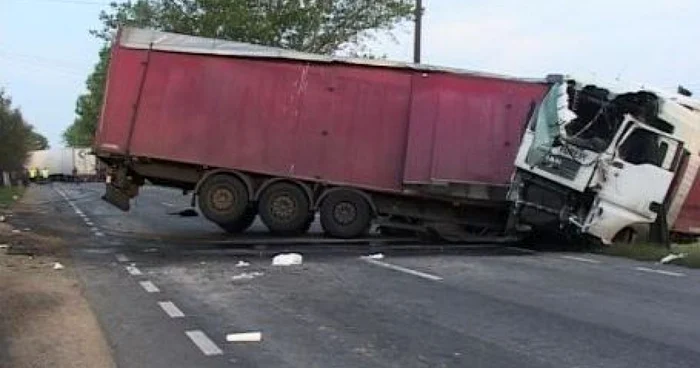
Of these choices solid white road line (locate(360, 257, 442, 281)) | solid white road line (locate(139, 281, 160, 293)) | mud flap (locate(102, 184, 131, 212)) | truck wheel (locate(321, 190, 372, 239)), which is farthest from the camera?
mud flap (locate(102, 184, 131, 212))

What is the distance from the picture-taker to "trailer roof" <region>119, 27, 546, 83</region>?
18266mm

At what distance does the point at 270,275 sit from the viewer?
42.3ft

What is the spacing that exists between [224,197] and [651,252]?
776cm

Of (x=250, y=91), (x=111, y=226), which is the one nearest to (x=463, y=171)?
(x=250, y=91)

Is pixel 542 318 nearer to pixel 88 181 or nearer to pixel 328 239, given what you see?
pixel 328 239

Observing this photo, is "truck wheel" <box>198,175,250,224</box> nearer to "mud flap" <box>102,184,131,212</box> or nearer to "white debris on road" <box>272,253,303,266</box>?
"mud flap" <box>102,184,131,212</box>

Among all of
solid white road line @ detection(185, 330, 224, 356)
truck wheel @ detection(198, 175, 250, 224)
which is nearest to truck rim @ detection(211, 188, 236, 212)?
truck wheel @ detection(198, 175, 250, 224)

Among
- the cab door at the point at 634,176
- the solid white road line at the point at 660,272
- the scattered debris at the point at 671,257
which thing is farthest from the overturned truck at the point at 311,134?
the solid white road line at the point at 660,272

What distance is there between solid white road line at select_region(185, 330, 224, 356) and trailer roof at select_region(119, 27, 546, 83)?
10.7 metres

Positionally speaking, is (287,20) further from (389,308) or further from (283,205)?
(389,308)

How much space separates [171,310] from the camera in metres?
9.73

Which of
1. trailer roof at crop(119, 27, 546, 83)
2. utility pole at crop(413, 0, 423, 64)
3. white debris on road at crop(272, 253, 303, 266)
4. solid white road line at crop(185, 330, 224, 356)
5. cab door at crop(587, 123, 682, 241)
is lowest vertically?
solid white road line at crop(185, 330, 224, 356)

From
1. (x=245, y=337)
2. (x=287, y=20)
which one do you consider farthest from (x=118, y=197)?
(x=287, y=20)

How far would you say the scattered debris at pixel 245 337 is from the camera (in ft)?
26.7
